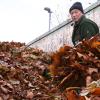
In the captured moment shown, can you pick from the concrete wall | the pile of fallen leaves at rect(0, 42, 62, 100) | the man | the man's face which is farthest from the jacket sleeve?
the concrete wall

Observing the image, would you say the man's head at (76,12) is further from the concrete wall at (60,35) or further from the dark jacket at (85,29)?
the concrete wall at (60,35)

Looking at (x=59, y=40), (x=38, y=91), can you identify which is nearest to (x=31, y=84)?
(x=38, y=91)

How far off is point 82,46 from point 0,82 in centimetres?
130

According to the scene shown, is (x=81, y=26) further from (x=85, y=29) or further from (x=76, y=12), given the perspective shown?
(x=76, y=12)

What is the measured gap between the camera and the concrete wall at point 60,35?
8.45m

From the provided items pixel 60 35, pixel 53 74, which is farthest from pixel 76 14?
pixel 60 35

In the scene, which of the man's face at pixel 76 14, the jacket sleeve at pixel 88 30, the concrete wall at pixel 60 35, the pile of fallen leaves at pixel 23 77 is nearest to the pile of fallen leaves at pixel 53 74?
the pile of fallen leaves at pixel 23 77

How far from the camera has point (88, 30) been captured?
19.6 ft

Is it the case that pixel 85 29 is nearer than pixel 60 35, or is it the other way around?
pixel 85 29

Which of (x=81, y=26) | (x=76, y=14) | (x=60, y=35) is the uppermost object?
(x=60, y=35)

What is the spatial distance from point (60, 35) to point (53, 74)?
4945 millimetres

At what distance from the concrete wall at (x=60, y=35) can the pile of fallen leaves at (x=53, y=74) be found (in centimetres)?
311

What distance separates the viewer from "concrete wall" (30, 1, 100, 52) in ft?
27.7

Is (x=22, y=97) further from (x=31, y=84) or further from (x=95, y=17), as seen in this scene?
(x=95, y=17)
